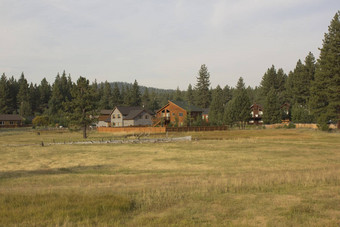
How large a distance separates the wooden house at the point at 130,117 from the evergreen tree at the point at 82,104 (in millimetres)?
37225

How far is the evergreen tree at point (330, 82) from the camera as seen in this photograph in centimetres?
5361

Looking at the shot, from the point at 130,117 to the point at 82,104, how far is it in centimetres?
3960

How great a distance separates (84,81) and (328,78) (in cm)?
4879

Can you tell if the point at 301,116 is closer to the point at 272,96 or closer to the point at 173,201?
the point at 272,96

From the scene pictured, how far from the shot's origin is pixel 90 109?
55781 millimetres

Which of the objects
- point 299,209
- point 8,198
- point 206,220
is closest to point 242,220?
point 206,220

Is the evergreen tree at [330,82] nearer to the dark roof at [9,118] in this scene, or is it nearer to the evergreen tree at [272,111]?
the evergreen tree at [272,111]

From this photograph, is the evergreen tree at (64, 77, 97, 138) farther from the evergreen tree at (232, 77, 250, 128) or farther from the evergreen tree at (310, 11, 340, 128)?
the evergreen tree at (310, 11, 340, 128)

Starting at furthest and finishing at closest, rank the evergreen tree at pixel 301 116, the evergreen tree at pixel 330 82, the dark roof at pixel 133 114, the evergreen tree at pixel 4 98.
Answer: the evergreen tree at pixel 4 98
the dark roof at pixel 133 114
the evergreen tree at pixel 301 116
the evergreen tree at pixel 330 82

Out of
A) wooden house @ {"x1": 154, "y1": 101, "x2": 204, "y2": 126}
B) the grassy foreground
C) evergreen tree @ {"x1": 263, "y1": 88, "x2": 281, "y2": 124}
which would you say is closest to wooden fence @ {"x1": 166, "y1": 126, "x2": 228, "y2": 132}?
wooden house @ {"x1": 154, "y1": 101, "x2": 204, "y2": 126}

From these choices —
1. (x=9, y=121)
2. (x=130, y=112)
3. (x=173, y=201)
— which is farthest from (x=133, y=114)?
(x=173, y=201)

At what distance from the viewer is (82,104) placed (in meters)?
55.1

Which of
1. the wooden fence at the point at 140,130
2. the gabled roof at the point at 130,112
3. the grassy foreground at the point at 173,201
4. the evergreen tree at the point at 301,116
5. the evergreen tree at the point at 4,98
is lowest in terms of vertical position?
the grassy foreground at the point at 173,201

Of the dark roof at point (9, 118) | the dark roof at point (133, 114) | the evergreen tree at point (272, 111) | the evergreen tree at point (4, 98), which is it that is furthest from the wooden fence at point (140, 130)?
the evergreen tree at point (4, 98)
